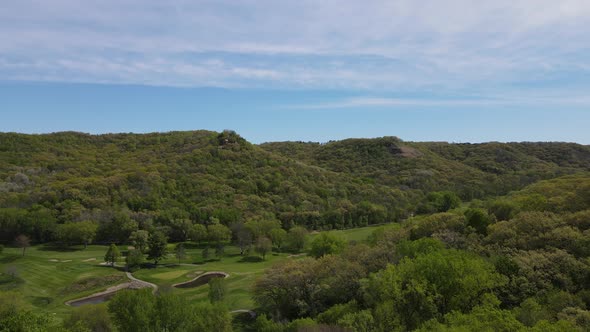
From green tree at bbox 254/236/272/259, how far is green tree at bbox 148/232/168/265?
45.4 feet

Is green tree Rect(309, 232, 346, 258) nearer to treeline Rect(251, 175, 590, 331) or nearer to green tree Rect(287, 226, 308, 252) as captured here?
treeline Rect(251, 175, 590, 331)

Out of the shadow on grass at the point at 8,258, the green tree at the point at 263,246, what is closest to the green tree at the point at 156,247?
the green tree at the point at 263,246

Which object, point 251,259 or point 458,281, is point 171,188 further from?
point 458,281

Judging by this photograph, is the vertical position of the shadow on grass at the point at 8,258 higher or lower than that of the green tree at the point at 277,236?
lower

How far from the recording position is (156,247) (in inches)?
2506

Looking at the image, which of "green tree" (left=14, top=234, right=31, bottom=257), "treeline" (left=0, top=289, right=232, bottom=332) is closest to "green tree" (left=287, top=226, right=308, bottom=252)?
"treeline" (left=0, top=289, right=232, bottom=332)

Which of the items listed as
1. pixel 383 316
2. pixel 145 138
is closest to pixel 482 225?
pixel 383 316

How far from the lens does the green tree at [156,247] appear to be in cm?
6350

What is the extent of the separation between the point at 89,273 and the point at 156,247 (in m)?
9.34

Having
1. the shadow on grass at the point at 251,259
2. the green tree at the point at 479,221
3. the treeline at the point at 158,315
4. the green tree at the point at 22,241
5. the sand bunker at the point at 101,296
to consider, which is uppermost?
the green tree at the point at 479,221

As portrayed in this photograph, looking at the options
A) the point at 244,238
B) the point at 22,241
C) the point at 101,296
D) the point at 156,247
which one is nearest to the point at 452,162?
the point at 244,238

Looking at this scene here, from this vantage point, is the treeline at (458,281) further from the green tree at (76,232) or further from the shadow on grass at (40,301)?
the green tree at (76,232)

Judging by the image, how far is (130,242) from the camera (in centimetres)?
7744

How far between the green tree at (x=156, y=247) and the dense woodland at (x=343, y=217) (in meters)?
0.62
